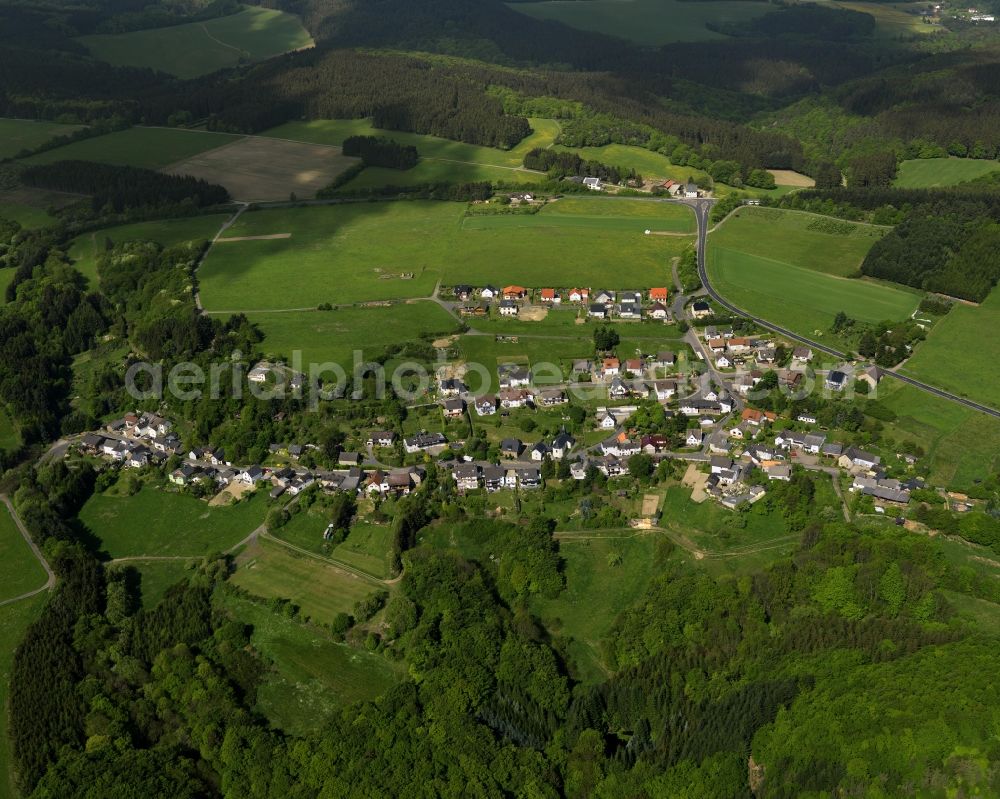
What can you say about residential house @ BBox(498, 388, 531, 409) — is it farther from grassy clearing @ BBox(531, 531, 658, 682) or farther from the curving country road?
the curving country road

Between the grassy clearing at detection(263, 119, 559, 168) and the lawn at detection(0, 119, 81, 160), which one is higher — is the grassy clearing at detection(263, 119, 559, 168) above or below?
above

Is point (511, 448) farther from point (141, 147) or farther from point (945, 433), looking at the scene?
point (141, 147)

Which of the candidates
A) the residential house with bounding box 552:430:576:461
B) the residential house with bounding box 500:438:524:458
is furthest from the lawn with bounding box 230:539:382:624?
the residential house with bounding box 552:430:576:461

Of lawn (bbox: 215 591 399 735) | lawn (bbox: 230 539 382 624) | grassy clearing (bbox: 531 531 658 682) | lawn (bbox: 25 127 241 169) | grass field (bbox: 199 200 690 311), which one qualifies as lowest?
lawn (bbox: 25 127 241 169)

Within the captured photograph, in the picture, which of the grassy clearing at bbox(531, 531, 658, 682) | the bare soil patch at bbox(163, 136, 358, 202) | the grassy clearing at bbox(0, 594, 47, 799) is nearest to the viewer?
the grassy clearing at bbox(0, 594, 47, 799)

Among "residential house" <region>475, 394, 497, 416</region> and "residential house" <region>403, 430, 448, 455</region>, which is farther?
"residential house" <region>475, 394, 497, 416</region>

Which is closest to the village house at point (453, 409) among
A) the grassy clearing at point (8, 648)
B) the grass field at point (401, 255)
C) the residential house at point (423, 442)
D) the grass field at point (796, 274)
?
the residential house at point (423, 442)

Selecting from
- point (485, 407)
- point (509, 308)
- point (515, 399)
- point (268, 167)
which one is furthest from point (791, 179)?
point (485, 407)

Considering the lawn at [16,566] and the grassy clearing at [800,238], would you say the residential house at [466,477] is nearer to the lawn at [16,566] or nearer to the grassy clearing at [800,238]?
the lawn at [16,566]
